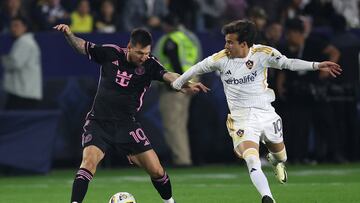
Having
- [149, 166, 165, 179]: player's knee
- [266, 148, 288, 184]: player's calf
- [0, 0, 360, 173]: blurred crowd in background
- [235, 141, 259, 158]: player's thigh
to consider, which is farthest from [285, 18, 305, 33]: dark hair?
[149, 166, 165, 179]: player's knee

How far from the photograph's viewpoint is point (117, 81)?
12539 millimetres

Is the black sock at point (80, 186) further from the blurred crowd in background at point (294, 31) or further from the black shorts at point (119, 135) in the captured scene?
the blurred crowd in background at point (294, 31)

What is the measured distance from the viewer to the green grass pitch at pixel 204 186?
568 inches

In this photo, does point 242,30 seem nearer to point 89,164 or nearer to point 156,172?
point 156,172

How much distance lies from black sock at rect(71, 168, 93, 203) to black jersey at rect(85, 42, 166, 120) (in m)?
0.83

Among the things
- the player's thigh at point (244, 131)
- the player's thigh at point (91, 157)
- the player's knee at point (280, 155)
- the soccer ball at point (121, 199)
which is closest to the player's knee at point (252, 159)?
the player's thigh at point (244, 131)

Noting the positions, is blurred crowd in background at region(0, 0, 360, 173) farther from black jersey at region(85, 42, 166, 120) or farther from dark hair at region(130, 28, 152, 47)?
dark hair at region(130, 28, 152, 47)

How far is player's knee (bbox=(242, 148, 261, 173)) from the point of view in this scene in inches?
480

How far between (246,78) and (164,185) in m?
1.55

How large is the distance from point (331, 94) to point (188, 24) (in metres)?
3.14

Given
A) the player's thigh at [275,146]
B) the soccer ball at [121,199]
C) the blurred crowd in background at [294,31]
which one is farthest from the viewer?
the blurred crowd in background at [294,31]

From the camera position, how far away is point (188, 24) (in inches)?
859

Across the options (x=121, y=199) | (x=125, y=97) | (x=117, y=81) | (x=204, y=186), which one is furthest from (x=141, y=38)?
(x=204, y=186)

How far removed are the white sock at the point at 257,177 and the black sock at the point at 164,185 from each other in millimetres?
929
